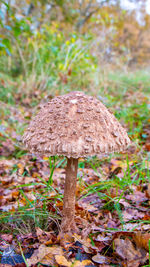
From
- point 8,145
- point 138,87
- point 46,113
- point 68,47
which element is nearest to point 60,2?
point 68,47

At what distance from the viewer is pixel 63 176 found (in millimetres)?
3434

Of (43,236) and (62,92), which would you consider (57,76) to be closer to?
(62,92)

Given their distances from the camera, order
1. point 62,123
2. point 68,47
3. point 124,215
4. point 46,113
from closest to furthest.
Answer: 1. point 62,123
2. point 46,113
3. point 124,215
4. point 68,47

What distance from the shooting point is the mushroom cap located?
1.48 m

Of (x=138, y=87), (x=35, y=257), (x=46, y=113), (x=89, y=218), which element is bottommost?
(x=35, y=257)

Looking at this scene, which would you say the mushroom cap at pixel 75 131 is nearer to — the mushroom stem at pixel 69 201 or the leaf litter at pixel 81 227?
the mushroom stem at pixel 69 201

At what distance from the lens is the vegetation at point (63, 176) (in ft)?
6.12

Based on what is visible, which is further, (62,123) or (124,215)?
(124,215)

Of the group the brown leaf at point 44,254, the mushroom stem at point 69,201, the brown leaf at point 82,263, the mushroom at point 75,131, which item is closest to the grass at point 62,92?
the mushroom stem at point 69,201

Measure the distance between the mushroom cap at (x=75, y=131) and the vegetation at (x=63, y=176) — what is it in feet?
2.94

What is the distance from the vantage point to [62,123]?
5.19ft

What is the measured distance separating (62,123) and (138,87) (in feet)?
22.1

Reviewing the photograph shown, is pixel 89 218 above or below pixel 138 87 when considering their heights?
below

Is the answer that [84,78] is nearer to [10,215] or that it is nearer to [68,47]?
[68,47]
